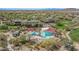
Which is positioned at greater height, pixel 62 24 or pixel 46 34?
pixel 62 24

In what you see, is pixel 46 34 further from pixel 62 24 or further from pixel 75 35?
pixel 75 35

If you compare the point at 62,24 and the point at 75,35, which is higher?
the point at 62,24

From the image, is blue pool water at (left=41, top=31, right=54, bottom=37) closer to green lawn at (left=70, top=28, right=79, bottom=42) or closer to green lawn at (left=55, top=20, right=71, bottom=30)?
green lawn at (left=55, top=20, right=71, bottom=30)

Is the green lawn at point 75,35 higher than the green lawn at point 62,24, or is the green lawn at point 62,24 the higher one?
the green lawn at point 62,24

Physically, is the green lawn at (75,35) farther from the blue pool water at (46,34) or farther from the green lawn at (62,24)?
the blue pool water at (46,34)

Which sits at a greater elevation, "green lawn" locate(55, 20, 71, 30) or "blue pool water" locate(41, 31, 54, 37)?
"green lawn" locate(55, 20, 71, 30)

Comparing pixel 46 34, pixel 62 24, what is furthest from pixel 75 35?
pixel 46 34

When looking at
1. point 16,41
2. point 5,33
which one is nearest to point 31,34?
point 16,41

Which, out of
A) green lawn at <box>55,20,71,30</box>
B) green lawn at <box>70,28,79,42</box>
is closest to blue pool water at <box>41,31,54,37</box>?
green lawn at <box>55,20,71,30</box>

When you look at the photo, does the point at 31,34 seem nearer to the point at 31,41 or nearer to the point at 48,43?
the point at 31,41

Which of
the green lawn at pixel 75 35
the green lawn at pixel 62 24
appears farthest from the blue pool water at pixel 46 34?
the green lawn at pixel 75 35
